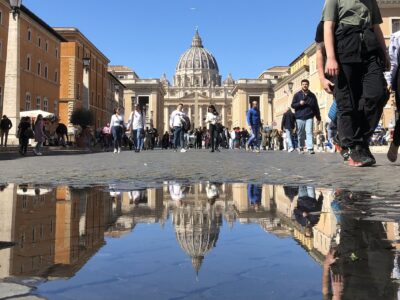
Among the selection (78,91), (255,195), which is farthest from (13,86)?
(78,91)

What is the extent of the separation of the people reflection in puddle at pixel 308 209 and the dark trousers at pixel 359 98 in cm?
159

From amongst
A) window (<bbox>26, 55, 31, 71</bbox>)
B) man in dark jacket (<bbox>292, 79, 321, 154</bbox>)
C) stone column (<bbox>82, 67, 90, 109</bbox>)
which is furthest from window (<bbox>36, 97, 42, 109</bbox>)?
man in dark jacket (<bbox>292, 79, 321, 154</bbox>)

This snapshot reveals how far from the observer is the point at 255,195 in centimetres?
420

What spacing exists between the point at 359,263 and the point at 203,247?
0.63 m

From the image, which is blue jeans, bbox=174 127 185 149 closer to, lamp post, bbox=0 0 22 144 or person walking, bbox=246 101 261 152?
person walking, bbox=246 101 261 152

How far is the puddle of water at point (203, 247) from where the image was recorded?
5.12ft

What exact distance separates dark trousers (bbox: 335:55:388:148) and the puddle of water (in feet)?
6.26

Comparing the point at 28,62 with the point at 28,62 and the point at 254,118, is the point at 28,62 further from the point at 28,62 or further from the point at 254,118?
the point at 254,118

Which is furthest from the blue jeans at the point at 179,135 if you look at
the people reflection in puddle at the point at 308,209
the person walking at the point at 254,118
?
the people reflection in puddle at the point at 308,209

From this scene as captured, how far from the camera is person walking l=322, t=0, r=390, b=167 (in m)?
5.44

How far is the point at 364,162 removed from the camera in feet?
19.7

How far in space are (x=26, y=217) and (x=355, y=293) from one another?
2.07 metres

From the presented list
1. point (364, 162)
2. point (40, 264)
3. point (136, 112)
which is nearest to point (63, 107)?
point (136, 112)

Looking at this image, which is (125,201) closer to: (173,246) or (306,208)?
(306,208)
